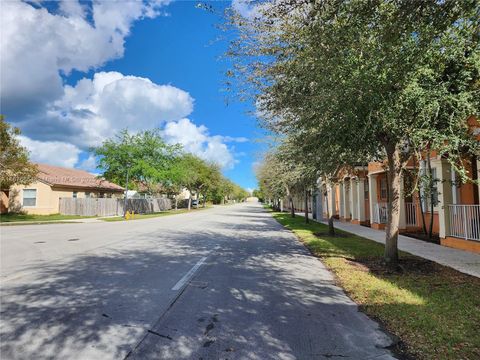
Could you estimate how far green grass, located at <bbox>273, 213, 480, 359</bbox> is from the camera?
4363 millimetres

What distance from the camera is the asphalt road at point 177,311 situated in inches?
169

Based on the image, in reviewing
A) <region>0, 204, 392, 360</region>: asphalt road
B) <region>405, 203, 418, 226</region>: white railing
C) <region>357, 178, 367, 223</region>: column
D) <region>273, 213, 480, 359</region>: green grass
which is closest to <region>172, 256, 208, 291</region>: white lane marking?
<region>0, 204, 392, 360</region>: asphalt road

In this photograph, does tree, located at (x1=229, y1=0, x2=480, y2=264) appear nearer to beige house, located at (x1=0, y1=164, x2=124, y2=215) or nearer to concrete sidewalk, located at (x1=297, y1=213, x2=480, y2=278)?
concrete sidewalk, located at (x1=297, y1=213, x2=480, y2=278)

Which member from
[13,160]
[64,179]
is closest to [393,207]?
[13,160]

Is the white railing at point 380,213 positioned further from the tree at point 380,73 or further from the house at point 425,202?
the tree at point 380,73

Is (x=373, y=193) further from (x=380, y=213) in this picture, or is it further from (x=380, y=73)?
(x=380, y=73)

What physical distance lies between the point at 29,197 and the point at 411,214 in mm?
33083

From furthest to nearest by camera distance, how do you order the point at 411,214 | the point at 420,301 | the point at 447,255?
the point at 411,214
the point at 447,255
the point at 420,301

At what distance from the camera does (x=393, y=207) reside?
30.7 feet

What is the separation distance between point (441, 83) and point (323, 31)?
2.62 metres

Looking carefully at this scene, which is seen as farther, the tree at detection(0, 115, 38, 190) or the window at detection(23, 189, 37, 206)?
the window at detection(23, 189, 37, 206)

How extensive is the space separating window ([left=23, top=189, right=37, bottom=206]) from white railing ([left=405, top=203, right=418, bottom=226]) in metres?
32.6

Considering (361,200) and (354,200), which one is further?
(354,200)

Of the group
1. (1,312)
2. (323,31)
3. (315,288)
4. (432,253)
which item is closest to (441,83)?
(323,31)
